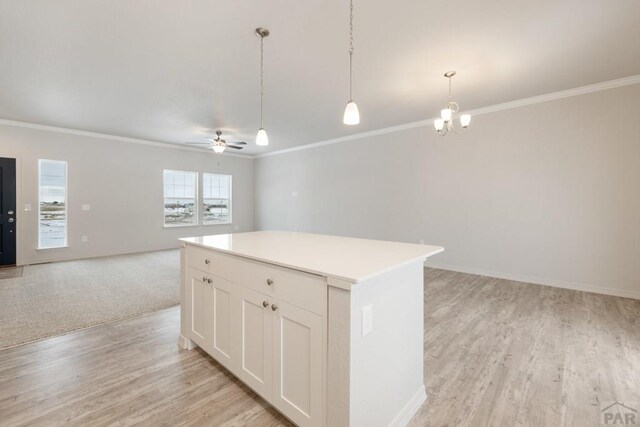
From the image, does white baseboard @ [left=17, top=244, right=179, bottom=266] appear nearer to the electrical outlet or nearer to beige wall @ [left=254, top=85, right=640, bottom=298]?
beige wall @ [left=254, top=85, right=640, bottom=298]

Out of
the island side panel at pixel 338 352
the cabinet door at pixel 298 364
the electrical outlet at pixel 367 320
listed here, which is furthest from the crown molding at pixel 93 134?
the electrical outlet at pixel 367 320

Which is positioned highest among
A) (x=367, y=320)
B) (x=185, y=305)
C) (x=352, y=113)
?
(x=352, y=113)

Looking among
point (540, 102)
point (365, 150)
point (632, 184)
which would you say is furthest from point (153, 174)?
point (632, 184)

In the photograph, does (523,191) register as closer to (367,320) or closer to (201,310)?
(367,320)

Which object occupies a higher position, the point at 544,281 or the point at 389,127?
the point at 389,127

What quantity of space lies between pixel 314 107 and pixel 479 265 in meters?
3.96

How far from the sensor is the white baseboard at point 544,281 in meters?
3.76

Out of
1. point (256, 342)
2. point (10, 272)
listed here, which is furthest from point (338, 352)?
point (10, 272)

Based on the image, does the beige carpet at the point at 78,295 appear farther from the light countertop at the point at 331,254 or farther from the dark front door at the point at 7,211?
the light countertop at the point at 331,254

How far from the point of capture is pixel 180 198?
776cm

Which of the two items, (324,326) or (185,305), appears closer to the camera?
(324,326)

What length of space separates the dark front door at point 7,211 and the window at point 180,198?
274 cm

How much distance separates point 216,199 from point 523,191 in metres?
7.61

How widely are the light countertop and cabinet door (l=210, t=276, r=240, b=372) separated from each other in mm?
283
